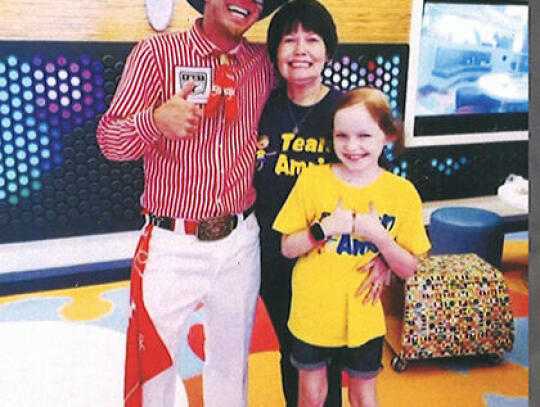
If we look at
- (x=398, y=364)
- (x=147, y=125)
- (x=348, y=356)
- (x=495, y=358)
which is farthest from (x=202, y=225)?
(x=495, y=358)

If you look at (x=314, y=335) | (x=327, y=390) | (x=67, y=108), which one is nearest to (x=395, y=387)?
(x=327, y=390)

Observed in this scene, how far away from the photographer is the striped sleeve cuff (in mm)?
751

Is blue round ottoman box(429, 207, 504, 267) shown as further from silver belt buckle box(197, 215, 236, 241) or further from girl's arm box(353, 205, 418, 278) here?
silver belt buckle box(197, 215, 236, 241)

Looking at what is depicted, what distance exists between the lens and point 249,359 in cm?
97

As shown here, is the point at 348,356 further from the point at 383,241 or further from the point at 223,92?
the point at 223,92

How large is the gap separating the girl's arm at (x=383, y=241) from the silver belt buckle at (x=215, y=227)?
174 mm

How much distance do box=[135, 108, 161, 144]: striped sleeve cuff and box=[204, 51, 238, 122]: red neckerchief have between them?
66 millimetres

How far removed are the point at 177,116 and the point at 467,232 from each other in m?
0.68

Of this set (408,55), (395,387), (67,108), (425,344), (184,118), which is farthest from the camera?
(425,344)

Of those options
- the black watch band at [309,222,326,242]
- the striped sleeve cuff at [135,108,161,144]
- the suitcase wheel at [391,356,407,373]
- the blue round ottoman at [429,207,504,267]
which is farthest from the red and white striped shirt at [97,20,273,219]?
the suitcase wheel at [391,356,407,373]

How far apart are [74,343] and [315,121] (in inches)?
21.4

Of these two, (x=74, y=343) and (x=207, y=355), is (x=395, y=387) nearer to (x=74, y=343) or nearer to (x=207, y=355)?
(x=207, y=355)

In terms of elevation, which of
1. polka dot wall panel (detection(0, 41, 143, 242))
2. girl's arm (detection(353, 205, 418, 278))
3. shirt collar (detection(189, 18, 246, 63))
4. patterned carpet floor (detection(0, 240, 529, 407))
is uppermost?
shirt collar (detection(189, 18, 246, 63))

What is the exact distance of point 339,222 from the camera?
2.53 feet
